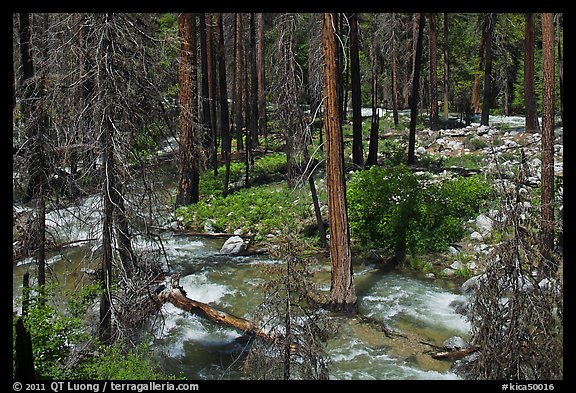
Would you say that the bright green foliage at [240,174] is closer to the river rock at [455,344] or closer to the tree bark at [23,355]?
the river rock at [455,344]

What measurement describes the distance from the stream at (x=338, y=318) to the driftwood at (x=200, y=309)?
4.0 inches

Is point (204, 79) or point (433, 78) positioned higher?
point (433, 78)

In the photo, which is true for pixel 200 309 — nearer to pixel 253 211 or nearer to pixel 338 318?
pixel 338 318

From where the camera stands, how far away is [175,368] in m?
7.76

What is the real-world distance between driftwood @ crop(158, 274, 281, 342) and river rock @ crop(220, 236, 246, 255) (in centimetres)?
312

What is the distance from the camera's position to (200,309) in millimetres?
9227

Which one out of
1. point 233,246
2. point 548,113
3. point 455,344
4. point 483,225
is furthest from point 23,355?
point 483,225

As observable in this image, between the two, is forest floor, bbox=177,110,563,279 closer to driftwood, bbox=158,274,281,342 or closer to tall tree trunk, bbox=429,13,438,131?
tall tree trunk, bbox=429,13,438,131

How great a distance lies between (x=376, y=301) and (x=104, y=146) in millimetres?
5589

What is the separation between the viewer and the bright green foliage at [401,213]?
11750mm

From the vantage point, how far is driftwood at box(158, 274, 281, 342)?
8.67 m

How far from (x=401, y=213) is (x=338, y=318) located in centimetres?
352

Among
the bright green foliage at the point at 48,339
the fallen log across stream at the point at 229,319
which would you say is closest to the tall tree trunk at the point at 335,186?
the fallen log across stream at the point at 229,319
